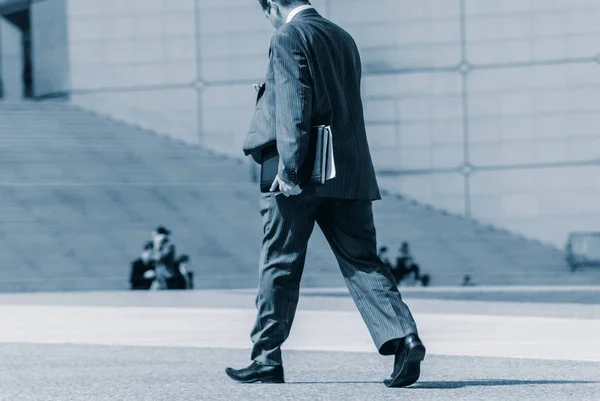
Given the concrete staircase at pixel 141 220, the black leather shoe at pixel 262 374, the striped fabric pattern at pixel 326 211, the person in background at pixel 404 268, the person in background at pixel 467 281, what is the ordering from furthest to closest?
1. the concrete staircase at pixel 141 220
2. the person in background at pixel 467 281
3. the person in background at pixel 404 268
4. the black leather shoe at pixel 262 374
5. the striped fabric pattern at pixel 326 211

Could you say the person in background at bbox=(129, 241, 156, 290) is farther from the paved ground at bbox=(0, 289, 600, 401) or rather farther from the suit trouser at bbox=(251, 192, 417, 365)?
the suit trouser at bbox=(251, 192, 417, 365)

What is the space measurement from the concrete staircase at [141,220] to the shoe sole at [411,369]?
1629 centimetres

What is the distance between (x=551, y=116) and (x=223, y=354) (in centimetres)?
2451

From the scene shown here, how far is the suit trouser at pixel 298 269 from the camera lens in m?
6.23

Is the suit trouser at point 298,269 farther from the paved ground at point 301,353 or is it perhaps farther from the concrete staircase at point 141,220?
the concrete staircase at point 141,220

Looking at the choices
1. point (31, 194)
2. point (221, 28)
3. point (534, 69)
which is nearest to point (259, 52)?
point (221, 28)

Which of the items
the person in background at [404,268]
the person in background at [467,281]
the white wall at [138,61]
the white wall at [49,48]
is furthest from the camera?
the white wall at [49,48]

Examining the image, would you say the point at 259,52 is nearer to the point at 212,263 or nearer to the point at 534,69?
the point at 534,69

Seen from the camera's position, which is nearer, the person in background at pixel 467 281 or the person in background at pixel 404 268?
the person in background at pixel 404 268

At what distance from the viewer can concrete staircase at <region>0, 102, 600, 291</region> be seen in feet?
77.0

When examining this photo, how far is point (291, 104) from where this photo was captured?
605cm

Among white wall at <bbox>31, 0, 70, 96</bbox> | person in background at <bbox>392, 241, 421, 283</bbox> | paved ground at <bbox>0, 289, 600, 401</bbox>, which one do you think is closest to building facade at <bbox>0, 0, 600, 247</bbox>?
white wall at <bbox>31, 0, 70, 96</bbox>

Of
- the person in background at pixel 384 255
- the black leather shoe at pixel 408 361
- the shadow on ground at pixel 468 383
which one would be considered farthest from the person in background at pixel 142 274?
the black leather shoe at pixel 408 361

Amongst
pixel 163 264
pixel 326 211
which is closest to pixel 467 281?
pixel 163 264
